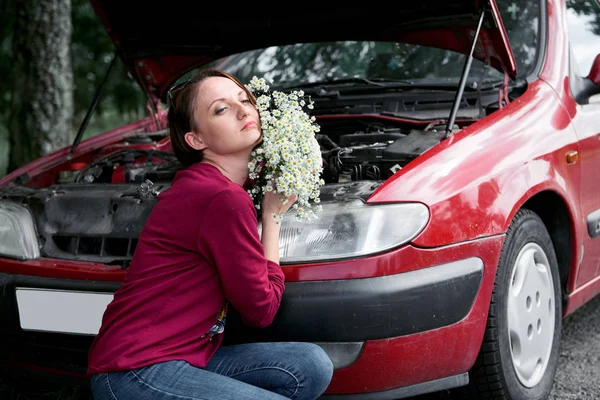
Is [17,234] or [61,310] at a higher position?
[17,234]

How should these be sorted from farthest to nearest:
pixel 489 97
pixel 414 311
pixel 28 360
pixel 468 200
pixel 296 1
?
pixel 296 1 < pixel 489 97 < pixel 28 360 < pixel 468 200 < pixel 414 311

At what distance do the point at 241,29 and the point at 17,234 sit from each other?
1.50m

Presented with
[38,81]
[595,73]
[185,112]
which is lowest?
[38,81]

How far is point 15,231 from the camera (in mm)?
2461

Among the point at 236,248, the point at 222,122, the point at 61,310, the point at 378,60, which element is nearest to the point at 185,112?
the point at 222,122

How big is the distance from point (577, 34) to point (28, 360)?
2610 millimetres

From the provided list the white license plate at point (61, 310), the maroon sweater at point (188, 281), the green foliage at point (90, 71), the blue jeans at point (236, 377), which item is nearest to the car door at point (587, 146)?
the blue jeans at point (236, 377)

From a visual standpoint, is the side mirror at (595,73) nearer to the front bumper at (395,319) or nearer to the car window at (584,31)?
the car window at (584,31)

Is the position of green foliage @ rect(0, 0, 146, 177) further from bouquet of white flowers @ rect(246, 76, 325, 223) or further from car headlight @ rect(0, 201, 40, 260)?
bouquet of white flowers @ rect(246, 76, 325, 223)

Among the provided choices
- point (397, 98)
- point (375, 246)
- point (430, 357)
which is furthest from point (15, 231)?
point (397, 98)

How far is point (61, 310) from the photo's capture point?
2.24m

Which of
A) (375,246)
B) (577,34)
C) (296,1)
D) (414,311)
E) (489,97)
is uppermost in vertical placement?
(296,1)

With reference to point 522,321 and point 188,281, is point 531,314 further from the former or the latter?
point 188,281

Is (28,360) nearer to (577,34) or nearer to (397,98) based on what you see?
(397,98)
